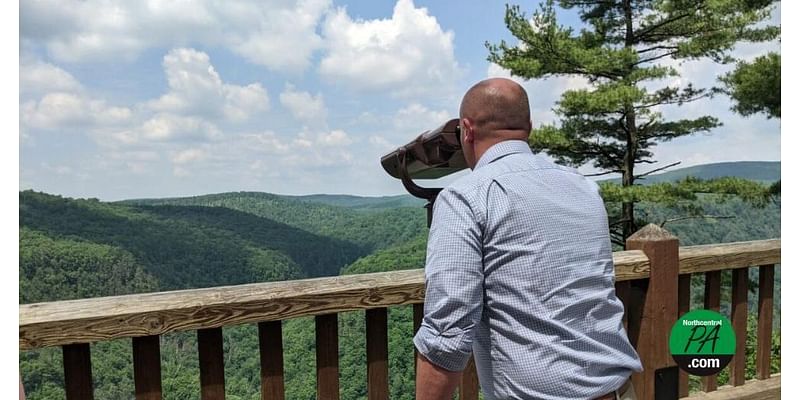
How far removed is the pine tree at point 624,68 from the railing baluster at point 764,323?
7903 millimetres

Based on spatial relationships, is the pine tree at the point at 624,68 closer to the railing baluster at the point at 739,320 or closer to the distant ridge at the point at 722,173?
the distant ridge at the point at 722,173

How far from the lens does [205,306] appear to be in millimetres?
1342

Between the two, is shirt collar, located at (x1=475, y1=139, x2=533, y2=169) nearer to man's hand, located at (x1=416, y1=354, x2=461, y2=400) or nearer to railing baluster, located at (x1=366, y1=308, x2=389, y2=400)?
man's hand, located at (x1=416, y1=354, x2=461, y2=400)

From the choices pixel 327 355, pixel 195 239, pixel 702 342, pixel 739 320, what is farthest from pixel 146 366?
pixel 195 239

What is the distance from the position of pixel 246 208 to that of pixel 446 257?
29.5 m

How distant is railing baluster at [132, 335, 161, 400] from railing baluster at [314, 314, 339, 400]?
0.37 m

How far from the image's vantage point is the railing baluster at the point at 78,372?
127cm

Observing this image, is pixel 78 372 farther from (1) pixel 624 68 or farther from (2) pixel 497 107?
(1) pixel 624 68

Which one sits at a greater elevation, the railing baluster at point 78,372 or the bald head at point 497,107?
the bald head at point 497,107

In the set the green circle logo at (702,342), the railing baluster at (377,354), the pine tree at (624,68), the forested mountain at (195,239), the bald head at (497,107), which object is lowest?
the forested mountain at (195,239)

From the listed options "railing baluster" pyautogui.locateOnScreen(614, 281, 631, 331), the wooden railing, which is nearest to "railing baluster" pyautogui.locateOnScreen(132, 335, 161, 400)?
the wooden railing

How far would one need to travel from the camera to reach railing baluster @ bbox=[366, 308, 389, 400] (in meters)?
1.56

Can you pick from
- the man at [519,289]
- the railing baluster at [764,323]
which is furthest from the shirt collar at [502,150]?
the railing baluster at [764,323]

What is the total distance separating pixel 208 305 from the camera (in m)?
1.34
